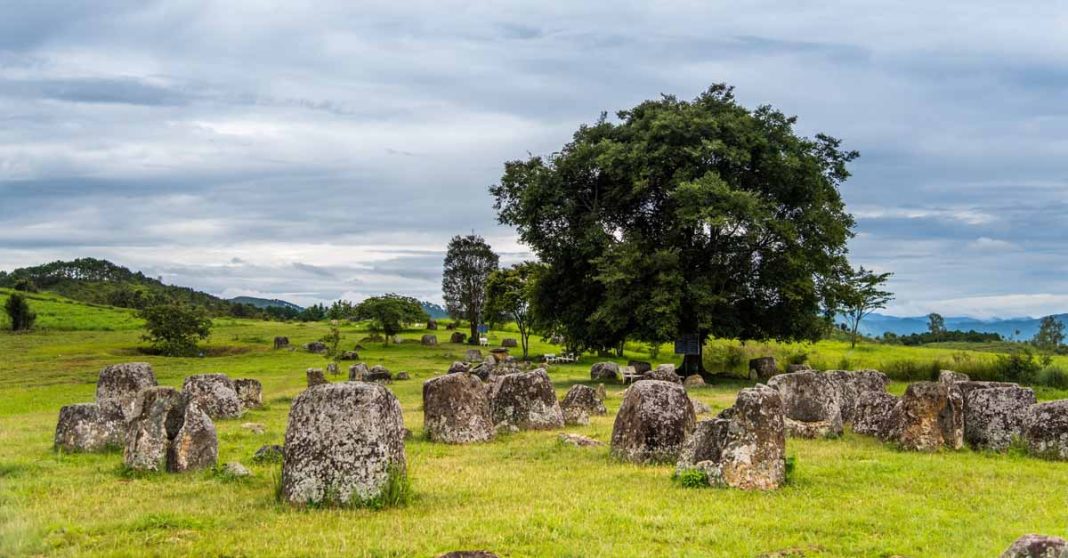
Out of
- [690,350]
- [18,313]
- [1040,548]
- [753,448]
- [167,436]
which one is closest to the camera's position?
[1040,548]

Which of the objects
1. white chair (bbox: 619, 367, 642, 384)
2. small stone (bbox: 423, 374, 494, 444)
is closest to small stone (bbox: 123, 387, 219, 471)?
small stone (bbox: 423, 374, 494, 444)

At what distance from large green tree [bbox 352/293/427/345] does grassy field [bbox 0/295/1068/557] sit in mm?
55087

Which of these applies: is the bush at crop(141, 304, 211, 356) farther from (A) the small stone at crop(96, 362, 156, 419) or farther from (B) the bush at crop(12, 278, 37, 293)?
(B) the bush at crop(12, 278, 37, 293)

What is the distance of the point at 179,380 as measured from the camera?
136ft

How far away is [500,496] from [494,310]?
62316 mm

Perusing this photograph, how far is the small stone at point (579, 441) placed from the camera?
18.7 m

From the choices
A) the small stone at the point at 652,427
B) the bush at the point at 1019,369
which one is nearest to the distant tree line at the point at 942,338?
the bush at the point at 1019,369

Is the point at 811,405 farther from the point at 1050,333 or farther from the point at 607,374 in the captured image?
the point at 1050,333

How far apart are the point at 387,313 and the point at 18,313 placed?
120 feet

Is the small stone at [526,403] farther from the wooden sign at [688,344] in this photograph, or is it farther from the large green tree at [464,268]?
the large green tree at [464,268]

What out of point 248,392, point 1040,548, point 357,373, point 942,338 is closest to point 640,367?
point 357,373

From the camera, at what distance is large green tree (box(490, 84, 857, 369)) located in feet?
133

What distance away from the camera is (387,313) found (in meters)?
75.4

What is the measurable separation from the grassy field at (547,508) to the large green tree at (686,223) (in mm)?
21030
